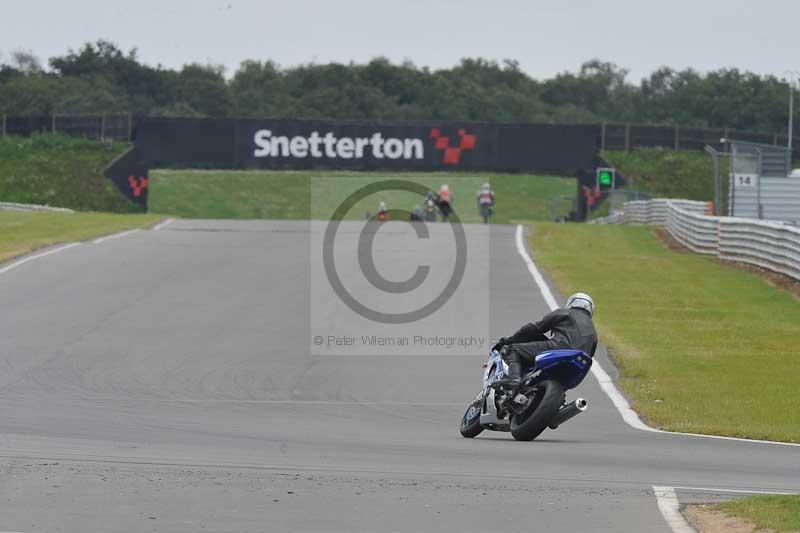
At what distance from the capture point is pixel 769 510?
8852 millimetres

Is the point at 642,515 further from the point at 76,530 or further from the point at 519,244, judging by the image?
the point at 519,244

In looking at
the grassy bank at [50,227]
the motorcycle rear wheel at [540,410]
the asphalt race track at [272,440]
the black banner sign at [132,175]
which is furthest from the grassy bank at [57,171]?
the motorcycle rear wheel at [540,410]

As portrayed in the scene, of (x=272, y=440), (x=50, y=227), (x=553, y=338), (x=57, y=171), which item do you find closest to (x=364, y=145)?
(x=57, y=171)

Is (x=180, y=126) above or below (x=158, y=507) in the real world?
above

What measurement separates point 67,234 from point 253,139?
2125 cm

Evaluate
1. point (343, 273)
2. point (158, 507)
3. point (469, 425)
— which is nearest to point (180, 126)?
point (343, 273)

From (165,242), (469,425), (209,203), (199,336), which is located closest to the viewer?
(469,425)

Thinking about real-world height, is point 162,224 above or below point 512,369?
above

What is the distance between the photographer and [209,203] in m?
73.6

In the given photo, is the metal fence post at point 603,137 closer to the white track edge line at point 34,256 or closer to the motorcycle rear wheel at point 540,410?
the white track edge line at point 34,256

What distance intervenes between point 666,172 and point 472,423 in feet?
195

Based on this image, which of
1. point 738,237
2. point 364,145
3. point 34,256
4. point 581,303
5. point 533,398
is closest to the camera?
point 533,398

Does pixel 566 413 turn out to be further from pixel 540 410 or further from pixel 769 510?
pixel 769 510

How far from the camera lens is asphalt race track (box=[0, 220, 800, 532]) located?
354 inches
